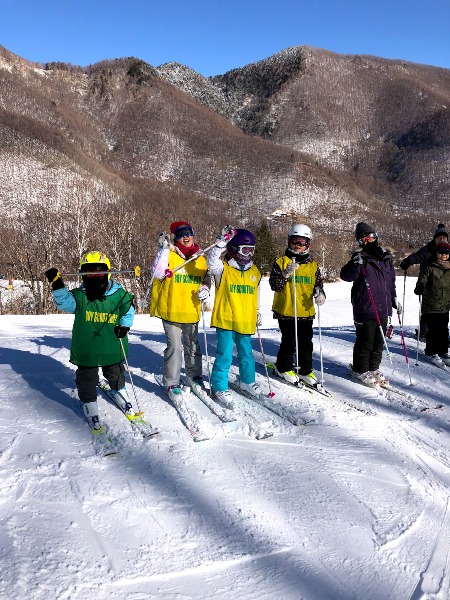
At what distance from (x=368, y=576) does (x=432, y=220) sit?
101695 mm

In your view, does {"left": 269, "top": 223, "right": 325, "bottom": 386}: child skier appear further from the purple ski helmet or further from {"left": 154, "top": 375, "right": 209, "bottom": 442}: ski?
{"left": 154, "top": 375, "right": 209, "bottom": 442}: ski

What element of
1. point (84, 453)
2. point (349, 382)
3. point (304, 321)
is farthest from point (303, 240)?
point (84, 453)

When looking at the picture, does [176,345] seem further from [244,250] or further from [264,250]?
[264,250]

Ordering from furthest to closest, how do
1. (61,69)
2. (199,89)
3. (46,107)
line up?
(199,89), (61,69), (46,107)

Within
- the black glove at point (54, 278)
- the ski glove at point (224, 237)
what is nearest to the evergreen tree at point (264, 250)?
the ski glove at point (224, 237)

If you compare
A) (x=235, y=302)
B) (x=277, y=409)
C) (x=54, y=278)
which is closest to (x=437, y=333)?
(x=277, y=409)

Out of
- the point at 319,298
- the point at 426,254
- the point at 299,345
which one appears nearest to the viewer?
the point at 319,298

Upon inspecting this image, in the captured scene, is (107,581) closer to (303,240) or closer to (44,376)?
(44,376)

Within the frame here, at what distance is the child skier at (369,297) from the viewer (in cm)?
523

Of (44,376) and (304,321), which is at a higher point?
(304,321)

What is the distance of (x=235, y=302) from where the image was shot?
4.37m

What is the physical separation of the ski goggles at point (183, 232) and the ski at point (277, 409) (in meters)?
1.69

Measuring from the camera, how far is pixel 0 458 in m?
3.14

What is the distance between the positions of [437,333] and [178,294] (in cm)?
425
